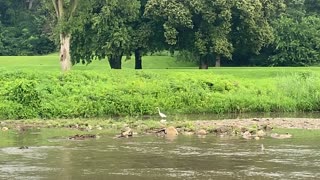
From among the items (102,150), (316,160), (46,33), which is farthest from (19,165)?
(46,33)

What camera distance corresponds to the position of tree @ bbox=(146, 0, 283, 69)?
4756 centimetres

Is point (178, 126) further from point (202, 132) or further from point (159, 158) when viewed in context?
point (159, 158)

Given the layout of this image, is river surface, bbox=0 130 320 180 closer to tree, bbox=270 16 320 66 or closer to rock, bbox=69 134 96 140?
rock, bbox=69 134 96 140

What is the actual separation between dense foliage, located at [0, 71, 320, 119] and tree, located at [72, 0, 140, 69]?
41.7 ft

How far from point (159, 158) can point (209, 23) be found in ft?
113

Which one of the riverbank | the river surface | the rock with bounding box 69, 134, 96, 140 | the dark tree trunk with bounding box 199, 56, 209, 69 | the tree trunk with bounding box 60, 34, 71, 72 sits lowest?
the riverbank

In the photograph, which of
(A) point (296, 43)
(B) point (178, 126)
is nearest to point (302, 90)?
(B) point (178, 126)

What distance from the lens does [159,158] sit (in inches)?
609

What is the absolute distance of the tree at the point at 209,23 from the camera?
1873 inches

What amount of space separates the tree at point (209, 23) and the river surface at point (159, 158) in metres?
28.6

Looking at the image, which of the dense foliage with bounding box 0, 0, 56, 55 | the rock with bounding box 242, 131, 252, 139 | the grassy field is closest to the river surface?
the rock with bounding box 242, 131, 252, 139

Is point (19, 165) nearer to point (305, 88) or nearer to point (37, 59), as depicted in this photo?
point (305, 88)

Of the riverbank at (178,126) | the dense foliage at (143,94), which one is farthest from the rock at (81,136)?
the dense foliage at (143,94)

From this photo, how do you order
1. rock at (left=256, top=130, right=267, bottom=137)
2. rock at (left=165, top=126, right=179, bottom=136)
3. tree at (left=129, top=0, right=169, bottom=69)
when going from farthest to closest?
tree at (left=129, top=0, right=169, bottom=69) → rock at (left=165, top=126, right=179, bottom=136) → rock at (left=256, top=130, right=267, bottom=137)
